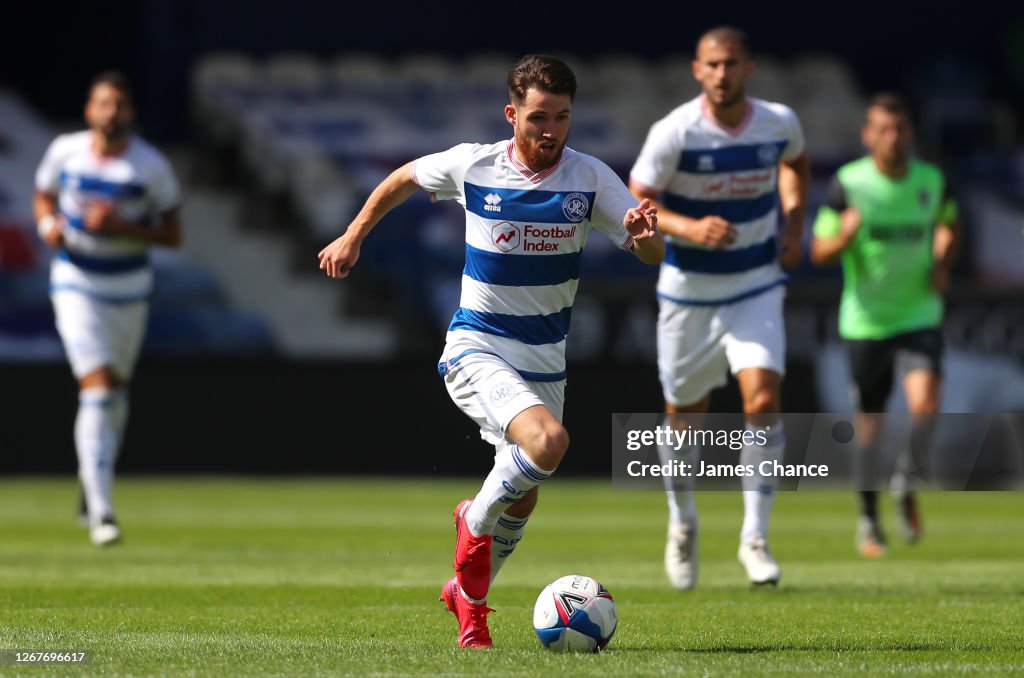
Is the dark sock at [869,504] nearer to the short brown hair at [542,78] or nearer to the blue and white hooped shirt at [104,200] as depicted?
the blue and white hooped shirt at [104,200]

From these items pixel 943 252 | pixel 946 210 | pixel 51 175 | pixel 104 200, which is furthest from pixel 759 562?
pixel 51 175

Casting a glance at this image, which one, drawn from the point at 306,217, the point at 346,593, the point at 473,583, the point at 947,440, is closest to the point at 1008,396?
the point at 947,440

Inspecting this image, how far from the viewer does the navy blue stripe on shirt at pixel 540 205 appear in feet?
21.2

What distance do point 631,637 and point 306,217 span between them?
14910 millimetres

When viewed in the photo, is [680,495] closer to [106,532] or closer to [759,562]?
[759,562]

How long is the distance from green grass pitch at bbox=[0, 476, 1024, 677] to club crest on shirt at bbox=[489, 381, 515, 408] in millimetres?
842

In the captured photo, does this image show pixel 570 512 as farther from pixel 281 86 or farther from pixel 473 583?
pixel 281 86

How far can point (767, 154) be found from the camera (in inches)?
341

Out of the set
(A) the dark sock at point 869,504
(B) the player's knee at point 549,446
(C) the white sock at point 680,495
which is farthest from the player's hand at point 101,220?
(B) the player's knee at point 549,446

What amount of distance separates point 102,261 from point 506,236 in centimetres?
509

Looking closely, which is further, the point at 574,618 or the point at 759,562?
the point at 759,562

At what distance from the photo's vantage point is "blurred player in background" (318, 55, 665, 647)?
20.4 feet

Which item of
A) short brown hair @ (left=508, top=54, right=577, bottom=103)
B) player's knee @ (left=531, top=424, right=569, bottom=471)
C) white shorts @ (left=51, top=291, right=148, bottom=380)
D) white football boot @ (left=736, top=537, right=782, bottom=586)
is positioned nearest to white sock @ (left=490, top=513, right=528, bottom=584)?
player's knee @ (left=531, top=424, right=569, bottom=471)

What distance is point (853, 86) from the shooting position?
2603cm
